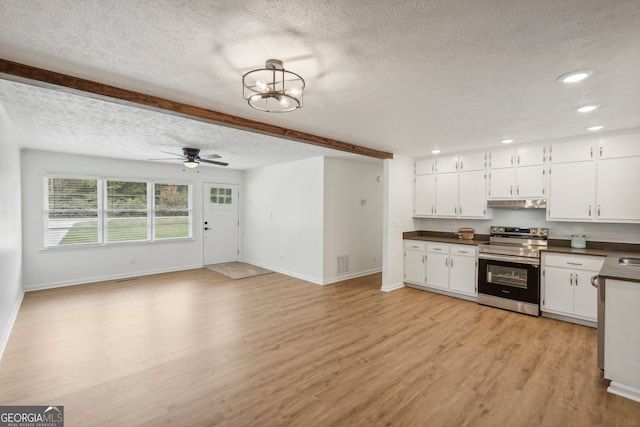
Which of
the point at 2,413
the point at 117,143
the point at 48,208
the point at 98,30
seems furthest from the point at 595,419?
the point at 48,208

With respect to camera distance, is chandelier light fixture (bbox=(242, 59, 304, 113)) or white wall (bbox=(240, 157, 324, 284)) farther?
white wall (bbox=(240, 157, 324, 284))

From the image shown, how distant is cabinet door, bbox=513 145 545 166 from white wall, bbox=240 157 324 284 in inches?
129

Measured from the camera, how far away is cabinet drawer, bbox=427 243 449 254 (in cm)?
501

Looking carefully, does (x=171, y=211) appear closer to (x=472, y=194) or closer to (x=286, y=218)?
(x=286, y=218)

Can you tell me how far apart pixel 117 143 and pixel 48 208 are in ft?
7.39

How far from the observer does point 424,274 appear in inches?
209

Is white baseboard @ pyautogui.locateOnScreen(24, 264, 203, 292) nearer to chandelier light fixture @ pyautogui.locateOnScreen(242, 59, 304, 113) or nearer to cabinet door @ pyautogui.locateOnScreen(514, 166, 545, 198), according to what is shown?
chandelier light fixture @ pyautogui.locateOnScreen(242, 59, 304, 113)

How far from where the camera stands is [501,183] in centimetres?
467

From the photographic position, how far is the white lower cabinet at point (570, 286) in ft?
12.1

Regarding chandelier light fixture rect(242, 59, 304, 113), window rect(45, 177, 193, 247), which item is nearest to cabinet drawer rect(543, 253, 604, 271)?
chandelier light fixture rect(242, 59, 304, 113)

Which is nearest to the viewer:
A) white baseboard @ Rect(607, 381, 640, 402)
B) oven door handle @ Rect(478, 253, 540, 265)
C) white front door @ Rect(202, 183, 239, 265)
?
white baseboard @ Rect(607, 381, 640, 402)

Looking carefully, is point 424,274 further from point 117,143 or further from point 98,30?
point 117,143

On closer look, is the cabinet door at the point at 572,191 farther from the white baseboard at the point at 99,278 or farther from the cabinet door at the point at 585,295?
the white baseboard at the point at 99,278

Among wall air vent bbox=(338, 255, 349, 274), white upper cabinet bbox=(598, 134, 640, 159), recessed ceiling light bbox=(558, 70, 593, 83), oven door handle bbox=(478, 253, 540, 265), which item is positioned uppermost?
recessed ceiling light bbox=(558, 70, 593, 83)
